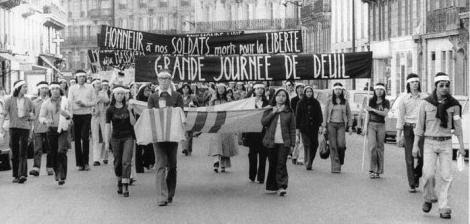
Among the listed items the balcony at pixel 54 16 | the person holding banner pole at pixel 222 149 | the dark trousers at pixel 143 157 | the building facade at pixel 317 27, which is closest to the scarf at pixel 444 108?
the person holding banner pole at pixel 222 149

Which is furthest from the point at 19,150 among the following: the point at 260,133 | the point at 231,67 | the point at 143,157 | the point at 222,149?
the point at 260,133

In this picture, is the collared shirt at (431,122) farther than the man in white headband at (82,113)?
No

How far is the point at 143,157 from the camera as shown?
21.7 metres

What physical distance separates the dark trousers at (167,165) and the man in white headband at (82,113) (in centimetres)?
632

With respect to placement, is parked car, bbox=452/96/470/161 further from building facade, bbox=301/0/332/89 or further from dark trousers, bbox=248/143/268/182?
building facade, bbox=301/0/332/89

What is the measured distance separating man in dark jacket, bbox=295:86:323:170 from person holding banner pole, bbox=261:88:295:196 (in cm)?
468

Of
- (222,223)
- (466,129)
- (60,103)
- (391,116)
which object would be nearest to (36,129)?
(60,103)

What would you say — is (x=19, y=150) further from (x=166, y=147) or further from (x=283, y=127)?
(x=283, y=127)

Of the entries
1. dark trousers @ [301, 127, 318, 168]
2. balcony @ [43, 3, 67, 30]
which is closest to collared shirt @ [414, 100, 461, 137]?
dark trousers @ [301, 127, 318, 168]

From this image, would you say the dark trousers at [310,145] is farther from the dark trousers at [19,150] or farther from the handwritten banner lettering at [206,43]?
the dark trousers at [19,150]

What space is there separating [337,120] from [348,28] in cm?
4920

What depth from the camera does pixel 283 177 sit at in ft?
55.3

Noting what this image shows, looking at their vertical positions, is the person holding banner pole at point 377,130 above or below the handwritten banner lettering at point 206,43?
below

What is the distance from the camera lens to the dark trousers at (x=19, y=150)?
762 inches
